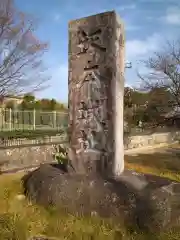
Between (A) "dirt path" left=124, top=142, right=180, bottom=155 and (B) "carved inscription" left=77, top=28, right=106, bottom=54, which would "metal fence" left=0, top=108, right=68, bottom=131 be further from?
(B) "carved inscription" left=77, top=28, right=106, bottom=54

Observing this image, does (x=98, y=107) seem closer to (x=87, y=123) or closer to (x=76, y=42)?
(x=87, y=123)

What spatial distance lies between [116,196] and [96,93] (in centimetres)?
164

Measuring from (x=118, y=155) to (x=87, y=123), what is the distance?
72cm

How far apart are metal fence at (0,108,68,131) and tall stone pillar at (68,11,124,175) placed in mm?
7583

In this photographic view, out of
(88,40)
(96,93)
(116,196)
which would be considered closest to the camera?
(116,196)

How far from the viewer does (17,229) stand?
3057 mm

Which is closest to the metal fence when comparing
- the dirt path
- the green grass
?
the dirt path

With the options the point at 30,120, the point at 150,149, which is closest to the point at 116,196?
the point at 30,120

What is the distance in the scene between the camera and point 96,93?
427cm

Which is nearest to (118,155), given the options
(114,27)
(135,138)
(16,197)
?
(16,197)

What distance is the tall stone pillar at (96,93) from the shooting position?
4.11 m

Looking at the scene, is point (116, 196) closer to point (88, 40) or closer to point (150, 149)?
point (88, 40)

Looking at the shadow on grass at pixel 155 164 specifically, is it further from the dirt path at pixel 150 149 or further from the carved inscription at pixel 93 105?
the carved inscription at pixel 93 105

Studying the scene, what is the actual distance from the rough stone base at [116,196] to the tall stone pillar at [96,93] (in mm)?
349
